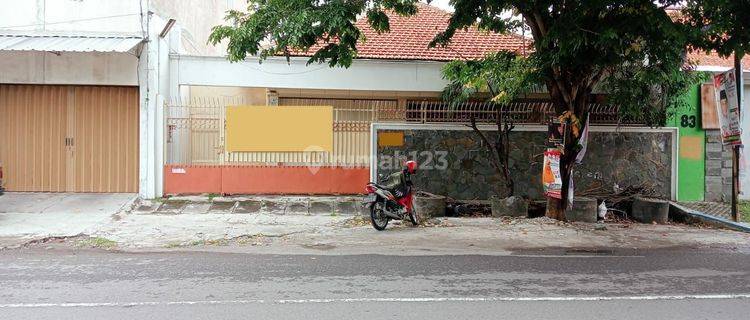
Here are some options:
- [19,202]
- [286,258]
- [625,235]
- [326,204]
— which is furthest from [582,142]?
[19,202]

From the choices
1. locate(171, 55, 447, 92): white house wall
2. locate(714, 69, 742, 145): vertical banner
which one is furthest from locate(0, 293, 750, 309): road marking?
locate(171, 55, 447, 92): white house wall

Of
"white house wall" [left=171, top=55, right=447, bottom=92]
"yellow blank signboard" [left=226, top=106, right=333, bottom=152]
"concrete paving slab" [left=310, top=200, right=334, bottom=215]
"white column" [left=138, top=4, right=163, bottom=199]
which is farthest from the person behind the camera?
"white house wall" [left=171, top=55, right=447, bottom=92]

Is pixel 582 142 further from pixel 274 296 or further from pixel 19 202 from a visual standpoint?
pixel 19 202

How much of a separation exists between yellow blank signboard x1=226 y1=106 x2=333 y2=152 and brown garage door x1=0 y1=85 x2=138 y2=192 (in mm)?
2816

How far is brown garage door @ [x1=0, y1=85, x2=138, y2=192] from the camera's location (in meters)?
12.9

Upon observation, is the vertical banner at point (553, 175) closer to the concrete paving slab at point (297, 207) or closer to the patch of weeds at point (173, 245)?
the concrete paving slab at point (297, 207)

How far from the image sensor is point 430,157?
41.7 ft

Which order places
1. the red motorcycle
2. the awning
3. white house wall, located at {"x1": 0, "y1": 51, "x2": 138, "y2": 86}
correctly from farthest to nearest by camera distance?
white house wall, located at {"x1": 0, "y1": 51, "x2": 138, "y2": 86}
the awning
the red motorcycle

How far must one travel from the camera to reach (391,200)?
31.9ft

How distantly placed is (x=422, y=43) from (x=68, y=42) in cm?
847

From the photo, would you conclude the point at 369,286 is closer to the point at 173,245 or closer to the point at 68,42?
the point at 173,245

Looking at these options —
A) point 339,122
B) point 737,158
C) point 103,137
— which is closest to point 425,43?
point 339,122

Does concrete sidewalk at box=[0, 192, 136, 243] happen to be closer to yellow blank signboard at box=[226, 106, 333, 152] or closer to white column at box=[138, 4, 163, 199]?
white column at box=[138, 4, 163, 199]

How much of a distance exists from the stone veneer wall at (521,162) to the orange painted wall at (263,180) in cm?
95
